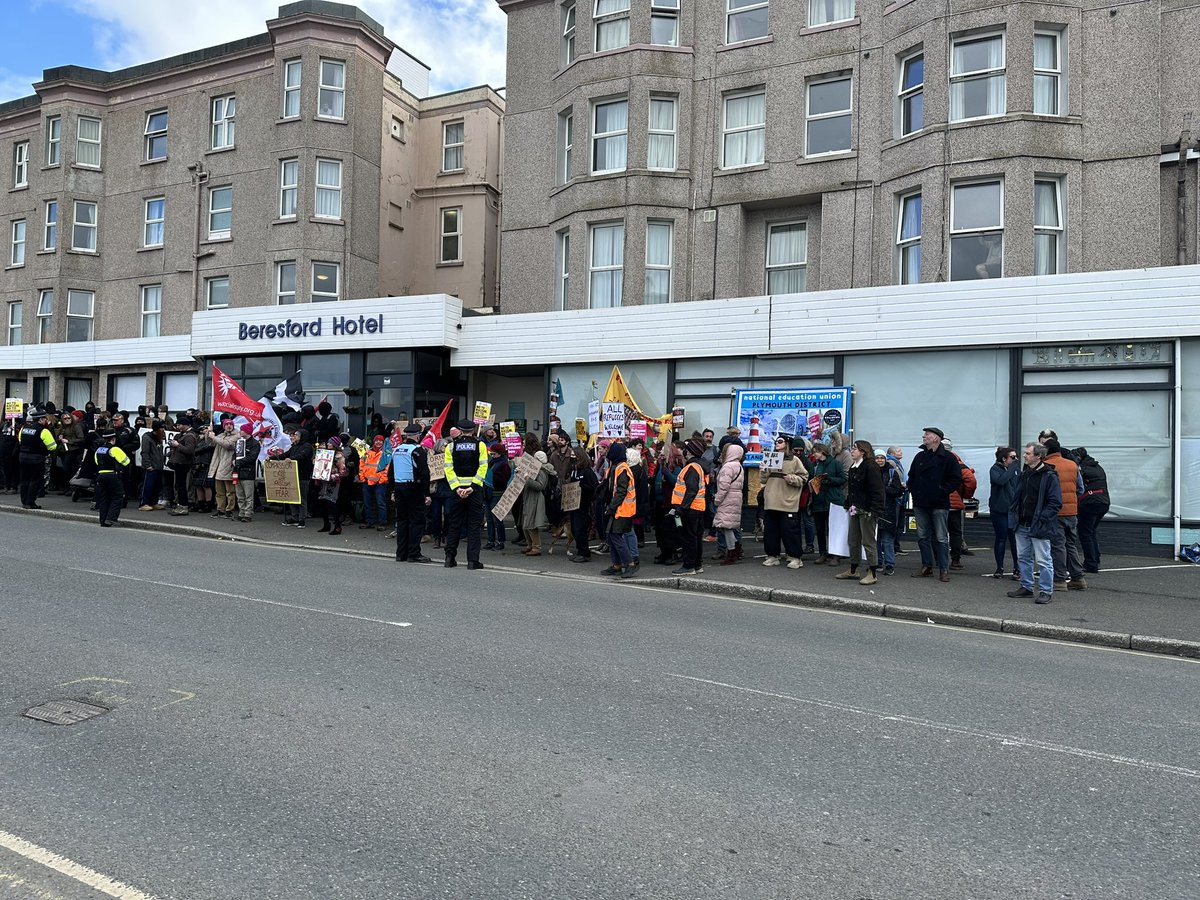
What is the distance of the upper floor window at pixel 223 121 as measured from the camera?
26.1 meters

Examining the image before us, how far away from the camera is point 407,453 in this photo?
12789mm

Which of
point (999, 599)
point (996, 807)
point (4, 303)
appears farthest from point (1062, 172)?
point (4, 303)

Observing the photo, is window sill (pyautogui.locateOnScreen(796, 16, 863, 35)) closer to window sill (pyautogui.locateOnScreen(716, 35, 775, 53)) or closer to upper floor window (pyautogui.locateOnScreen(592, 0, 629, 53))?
window sill (pyautogui.locateOnScreen(716, 35, 775, 53))

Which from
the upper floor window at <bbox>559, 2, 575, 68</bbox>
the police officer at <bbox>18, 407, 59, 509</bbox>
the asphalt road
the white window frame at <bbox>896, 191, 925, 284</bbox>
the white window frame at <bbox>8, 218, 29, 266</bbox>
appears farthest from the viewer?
the white window frame at <bbox>8, 218, 29, 266</bbox>

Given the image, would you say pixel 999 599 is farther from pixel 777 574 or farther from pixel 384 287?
pixel 384 287

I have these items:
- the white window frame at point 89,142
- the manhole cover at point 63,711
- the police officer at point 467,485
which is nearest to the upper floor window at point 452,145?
the white window frame at point 89,142

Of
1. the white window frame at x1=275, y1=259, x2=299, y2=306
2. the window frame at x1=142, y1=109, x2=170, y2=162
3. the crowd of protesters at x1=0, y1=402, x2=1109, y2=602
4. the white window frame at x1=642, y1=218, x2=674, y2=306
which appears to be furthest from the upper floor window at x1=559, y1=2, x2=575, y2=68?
the window frame at x1=142, y1=109, x2=170, y2=162

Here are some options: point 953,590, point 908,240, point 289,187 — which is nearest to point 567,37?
point 289,187

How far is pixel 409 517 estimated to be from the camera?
12.8 m

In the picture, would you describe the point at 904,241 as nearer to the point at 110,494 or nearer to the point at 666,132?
the point at 666,132

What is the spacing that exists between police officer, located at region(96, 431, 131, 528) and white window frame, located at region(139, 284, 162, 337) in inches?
490

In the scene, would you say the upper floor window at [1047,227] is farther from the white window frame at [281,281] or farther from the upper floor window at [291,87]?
the upper floor window at [291,87]

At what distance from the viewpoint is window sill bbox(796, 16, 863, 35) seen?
18094mm

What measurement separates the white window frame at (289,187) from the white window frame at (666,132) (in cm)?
1068
